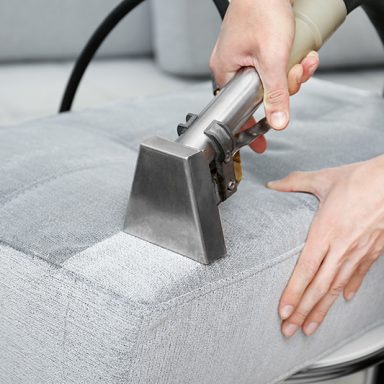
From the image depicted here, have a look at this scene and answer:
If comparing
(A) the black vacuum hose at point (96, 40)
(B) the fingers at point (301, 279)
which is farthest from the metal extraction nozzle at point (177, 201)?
(A) the black vacuum hose at point (96, 40)

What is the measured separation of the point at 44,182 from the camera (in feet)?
2.58

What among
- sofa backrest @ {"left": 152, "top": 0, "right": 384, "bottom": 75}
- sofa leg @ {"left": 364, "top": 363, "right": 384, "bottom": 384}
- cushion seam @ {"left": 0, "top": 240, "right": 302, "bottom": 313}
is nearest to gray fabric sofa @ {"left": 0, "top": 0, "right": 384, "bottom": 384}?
cushion seam @ {"left": 0, "top": 240, "right": 302, "bottom": 313}

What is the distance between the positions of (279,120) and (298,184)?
11cm

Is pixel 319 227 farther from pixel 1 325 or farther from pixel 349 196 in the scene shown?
pixel 1 325

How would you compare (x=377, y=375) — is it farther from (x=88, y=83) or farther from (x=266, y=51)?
(x=88, y=83)

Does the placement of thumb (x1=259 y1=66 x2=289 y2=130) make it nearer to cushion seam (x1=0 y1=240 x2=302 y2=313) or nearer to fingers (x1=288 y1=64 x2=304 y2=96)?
fingers (x1=288 y1=64 x2=304 y2=96)

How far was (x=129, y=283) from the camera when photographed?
61 centimetres

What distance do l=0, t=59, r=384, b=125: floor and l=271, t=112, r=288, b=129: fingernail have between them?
741mm

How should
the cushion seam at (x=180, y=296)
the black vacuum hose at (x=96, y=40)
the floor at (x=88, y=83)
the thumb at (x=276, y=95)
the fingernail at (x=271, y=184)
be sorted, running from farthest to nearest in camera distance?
the floor at (x=88, y=83)
the black vacuum hose at (x=96, y=40)
the fingernail at (x=271, y=184)
the thumb at (x=276, y=95)
the cushion seam at (x=180, y=296)

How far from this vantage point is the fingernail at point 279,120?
721mm

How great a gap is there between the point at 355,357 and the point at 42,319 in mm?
394

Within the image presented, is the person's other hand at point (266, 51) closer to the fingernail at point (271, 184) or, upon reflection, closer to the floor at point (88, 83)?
the fingernail at point (271, 184)

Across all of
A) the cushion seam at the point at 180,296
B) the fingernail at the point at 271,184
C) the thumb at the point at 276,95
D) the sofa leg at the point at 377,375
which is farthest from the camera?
the sofa leg at the point at 377,375

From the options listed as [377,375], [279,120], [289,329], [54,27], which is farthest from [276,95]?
[54,27]
